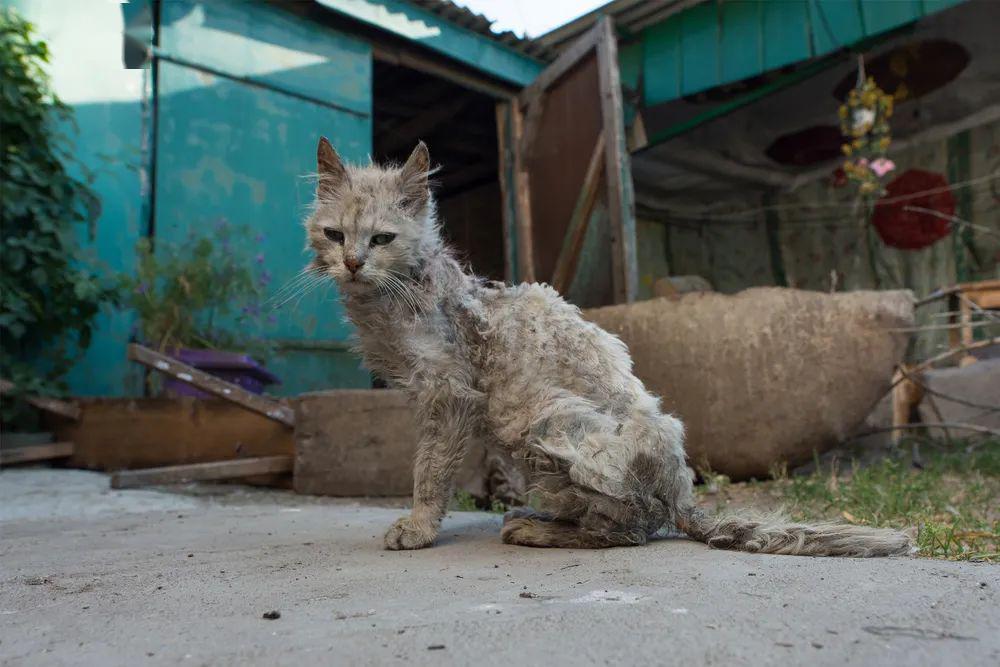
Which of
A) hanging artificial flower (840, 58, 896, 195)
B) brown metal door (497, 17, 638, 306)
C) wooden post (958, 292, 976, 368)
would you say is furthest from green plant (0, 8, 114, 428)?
hanging artificial flower (840, 58, 896, 195)

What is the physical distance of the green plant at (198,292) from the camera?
15.4 feet

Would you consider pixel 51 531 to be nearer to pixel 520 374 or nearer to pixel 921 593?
pixel 520 374

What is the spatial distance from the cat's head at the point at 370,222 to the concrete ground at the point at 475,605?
934 millimetres

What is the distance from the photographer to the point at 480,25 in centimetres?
678

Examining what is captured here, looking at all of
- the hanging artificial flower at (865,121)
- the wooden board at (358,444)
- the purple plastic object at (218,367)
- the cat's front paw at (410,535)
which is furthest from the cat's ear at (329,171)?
the hanging artificial flower at (865,121)

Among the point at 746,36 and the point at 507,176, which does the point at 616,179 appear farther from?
the point at 746,36

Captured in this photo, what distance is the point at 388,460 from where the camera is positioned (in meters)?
4.06

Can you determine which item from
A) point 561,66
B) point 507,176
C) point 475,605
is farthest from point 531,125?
point 475,605

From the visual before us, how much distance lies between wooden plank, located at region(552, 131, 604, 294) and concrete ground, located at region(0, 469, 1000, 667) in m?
4.23

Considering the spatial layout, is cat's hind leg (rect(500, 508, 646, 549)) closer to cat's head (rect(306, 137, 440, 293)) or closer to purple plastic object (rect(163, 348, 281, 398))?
cat's head (rect(306, 137, 440, 293))

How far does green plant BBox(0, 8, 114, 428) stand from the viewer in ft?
16.0

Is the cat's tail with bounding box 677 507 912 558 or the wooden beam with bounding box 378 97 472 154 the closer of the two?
the cat's tail with bounding box 677 507 912 558

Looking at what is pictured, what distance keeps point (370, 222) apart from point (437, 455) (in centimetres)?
82

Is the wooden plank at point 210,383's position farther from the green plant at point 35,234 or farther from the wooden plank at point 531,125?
the wooden plank at point 531,125
